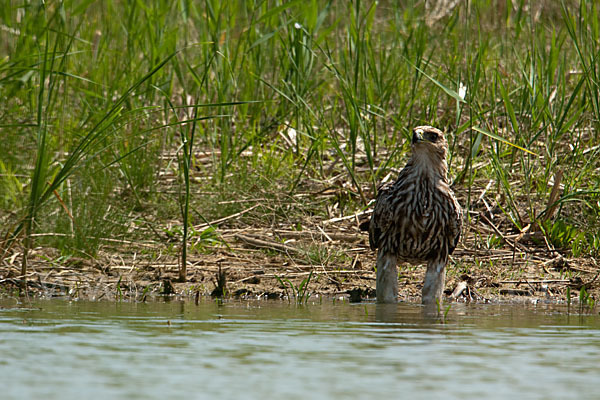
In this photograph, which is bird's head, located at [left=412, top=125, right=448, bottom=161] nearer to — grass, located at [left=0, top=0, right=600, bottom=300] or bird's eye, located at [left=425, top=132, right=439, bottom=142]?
bird's eye, located at [left=425, top=132, right=439, bottom=142]

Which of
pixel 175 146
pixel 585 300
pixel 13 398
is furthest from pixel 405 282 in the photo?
pixel 13 398

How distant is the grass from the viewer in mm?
6305

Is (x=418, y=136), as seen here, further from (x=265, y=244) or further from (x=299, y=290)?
(x=265, y=244)

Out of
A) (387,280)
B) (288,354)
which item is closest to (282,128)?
(387,280)

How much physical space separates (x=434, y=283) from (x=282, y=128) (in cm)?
329

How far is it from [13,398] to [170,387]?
1.54ft

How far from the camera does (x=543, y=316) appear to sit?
191 inches

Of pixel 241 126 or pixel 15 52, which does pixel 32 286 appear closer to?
pixel 15 52

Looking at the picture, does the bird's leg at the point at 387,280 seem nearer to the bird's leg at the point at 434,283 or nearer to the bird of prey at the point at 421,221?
the bird of prey at the point at 421,221

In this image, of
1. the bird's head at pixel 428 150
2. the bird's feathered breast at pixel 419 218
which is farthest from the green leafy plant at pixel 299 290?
the bird's head at pixel 428 150

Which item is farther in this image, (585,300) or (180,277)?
(180,277)

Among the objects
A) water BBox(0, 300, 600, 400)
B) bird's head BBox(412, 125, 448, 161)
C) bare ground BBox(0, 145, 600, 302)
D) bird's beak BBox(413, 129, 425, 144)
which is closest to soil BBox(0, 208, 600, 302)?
bare ground BBox(0, 145, 600, 302)

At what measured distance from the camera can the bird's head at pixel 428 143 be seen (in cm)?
550

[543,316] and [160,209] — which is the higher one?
[160,209]
